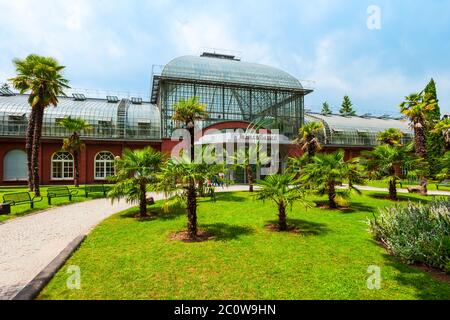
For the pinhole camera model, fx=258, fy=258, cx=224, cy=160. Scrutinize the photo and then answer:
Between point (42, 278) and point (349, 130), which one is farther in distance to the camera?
point (349, 130)

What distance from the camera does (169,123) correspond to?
33531mm

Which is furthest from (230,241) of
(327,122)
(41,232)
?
(327,122)

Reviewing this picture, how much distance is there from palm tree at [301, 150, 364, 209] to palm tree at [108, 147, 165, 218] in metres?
8.55

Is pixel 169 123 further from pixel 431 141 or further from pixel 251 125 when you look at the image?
pixel 431 141

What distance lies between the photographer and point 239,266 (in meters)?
6.92

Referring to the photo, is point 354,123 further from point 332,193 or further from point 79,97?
point 79,97

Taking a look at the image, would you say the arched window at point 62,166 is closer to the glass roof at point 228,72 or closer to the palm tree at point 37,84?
the palm tree at point 37,84

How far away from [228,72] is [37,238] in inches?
1276

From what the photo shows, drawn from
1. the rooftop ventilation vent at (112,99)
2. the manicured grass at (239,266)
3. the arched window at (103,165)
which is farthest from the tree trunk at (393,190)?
the rooftop ventilation vent at (112,99)

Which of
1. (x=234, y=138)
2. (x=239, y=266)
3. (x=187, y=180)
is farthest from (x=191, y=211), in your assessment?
(x=234, y=138)

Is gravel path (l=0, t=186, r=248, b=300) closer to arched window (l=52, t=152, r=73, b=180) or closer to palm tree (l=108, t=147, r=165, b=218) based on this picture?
palm tree (l=108, t=147, r=165, b=218)
